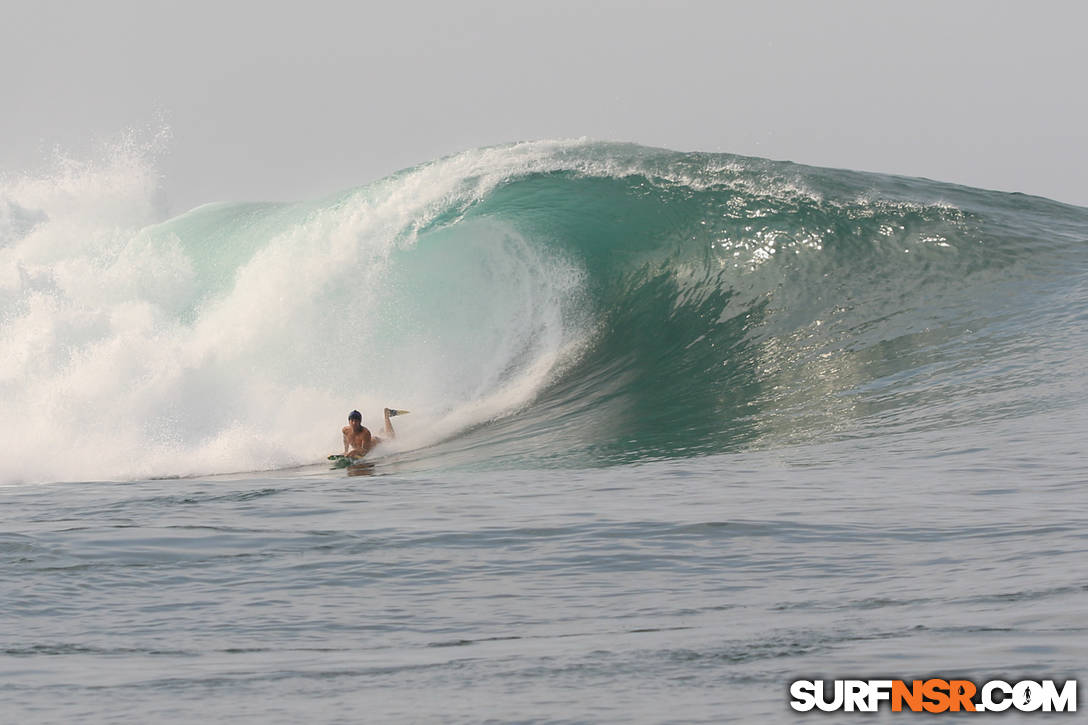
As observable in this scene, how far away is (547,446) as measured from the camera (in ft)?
34.2

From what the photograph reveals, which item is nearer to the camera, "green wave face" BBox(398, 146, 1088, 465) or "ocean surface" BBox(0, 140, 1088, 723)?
"ocean surface" BBox(0, 140, 1088, 723)

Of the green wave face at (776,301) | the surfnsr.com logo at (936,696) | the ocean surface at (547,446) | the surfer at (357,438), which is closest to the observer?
the surfnsr.com logo at (936,696)

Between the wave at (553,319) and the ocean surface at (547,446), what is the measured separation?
6cm

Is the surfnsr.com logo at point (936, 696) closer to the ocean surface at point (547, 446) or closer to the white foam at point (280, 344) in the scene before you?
the ocean surface at point (547, 446)

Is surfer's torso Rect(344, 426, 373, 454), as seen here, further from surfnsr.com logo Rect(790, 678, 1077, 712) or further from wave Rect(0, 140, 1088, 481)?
surfnsr.com logo Rect(790, 678, 1077, 712)

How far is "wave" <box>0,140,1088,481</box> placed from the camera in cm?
1130

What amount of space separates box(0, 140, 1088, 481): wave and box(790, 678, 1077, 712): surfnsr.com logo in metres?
6.14

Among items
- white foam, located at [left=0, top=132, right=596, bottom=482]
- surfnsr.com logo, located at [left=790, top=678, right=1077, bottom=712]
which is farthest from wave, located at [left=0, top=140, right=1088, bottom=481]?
surfnsr.com logo, located at [left=790, top=678, right=1077, bottom=712]

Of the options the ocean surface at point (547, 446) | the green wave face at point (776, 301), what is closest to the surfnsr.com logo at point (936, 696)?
the ocean surface at point (547, 446)

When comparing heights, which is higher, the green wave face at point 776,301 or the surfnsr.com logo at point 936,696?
the green wave face at point 776,301

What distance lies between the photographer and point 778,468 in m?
8.25

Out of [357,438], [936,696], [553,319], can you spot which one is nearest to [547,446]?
[357,438]

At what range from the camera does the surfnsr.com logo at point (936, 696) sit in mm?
3076

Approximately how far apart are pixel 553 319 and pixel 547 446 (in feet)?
13.8
